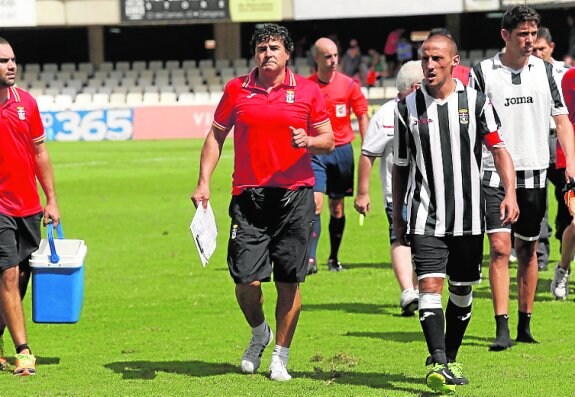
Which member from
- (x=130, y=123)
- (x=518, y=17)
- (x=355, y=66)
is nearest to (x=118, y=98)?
(x=130, y=123)

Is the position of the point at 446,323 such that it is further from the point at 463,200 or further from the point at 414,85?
the point at 414,85

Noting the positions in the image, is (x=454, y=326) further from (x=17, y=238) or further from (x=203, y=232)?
(x=17, y=238)

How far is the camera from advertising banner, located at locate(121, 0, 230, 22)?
134 ft

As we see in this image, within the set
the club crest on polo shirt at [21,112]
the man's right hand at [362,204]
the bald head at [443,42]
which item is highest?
the bald head at [443,42]

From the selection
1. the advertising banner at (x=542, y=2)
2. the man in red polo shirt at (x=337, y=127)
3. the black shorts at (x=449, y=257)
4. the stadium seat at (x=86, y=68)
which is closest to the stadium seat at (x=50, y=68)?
the stadium seat at (x=86, y=68)

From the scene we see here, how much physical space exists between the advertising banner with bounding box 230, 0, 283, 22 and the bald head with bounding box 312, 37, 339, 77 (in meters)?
27.2

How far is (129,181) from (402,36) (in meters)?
20.4

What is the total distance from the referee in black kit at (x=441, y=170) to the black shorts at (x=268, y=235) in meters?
0.80

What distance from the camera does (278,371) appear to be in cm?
780

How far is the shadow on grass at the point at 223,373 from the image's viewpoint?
7609 millimetres

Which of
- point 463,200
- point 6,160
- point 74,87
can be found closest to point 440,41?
point 463,200

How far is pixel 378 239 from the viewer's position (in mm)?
16156

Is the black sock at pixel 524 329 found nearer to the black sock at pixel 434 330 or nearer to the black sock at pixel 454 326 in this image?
the black sock at pixel 454 326

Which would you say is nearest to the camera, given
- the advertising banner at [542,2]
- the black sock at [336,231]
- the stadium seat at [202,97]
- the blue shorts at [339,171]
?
the blue shorts at [339,171]
